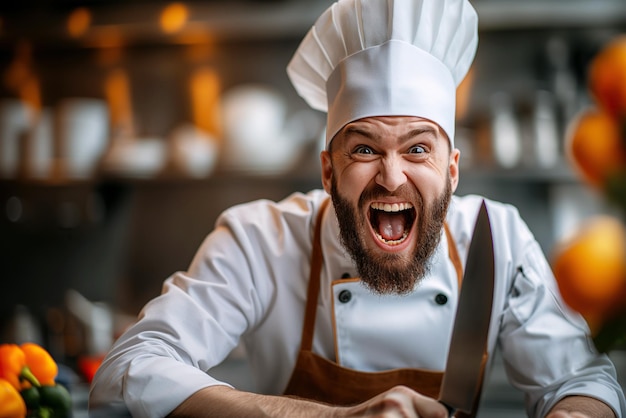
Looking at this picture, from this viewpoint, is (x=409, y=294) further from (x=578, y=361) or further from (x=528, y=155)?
(x=528, y=155)

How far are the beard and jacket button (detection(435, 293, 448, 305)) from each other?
0.11m

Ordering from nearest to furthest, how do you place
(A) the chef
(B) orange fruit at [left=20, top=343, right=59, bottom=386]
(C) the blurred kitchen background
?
(B) orange fruit at [left=20, top=343, right=59, bottom=386] < (A) the chef < (C) the blurred kitchen background

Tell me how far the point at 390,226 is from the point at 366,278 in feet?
0.32

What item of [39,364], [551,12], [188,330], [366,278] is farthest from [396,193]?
[551,12]

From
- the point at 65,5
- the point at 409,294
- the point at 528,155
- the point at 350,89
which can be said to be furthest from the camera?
the point at 65,5

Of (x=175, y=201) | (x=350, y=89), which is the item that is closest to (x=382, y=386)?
(x=350, y=89)

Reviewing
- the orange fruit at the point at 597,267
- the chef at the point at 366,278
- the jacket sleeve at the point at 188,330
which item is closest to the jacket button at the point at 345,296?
the chef at the point at 366,278

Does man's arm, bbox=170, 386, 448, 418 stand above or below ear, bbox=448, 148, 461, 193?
below

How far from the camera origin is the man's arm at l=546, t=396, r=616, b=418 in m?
1.04

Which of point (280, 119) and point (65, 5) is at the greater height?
point (65, 5)

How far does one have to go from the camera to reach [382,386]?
124 centimetres

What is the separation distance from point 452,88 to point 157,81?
209 cm

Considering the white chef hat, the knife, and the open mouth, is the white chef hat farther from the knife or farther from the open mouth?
the knife

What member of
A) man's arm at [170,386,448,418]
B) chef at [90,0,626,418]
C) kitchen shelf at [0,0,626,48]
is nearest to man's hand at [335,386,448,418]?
man's arm at [170,386,448,418]
